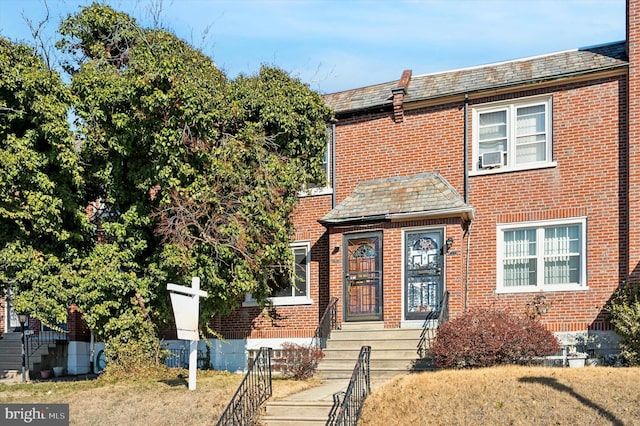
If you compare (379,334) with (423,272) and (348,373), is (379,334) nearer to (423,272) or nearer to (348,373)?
(348,373)

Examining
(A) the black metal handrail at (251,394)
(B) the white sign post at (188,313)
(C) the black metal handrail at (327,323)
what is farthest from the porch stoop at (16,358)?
(A) the black metal handrail at (251,394)

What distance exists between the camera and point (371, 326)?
1858cm

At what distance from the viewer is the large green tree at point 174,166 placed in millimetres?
16656

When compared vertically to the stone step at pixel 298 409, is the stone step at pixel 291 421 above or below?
below

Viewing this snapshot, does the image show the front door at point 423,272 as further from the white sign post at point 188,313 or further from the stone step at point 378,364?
the white sign post at point 188,313

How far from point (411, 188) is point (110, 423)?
8.95 meters

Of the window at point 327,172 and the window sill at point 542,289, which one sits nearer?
the window sill at point 542,289

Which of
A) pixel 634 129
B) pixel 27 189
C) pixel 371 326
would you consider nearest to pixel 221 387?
pixel 371 326

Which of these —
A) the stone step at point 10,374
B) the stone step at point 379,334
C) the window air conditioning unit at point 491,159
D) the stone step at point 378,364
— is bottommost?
the stone step at point 10,374

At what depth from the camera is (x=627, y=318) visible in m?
15.8

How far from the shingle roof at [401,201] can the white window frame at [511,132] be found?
1067 mm

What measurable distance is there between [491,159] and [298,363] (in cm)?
682

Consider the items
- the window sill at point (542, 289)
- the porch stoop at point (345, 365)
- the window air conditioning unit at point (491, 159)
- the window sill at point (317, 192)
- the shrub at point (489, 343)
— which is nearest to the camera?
the porch stoop at point (345, 365)

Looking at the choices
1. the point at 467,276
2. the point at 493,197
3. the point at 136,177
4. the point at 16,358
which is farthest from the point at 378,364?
the point at 16,358
